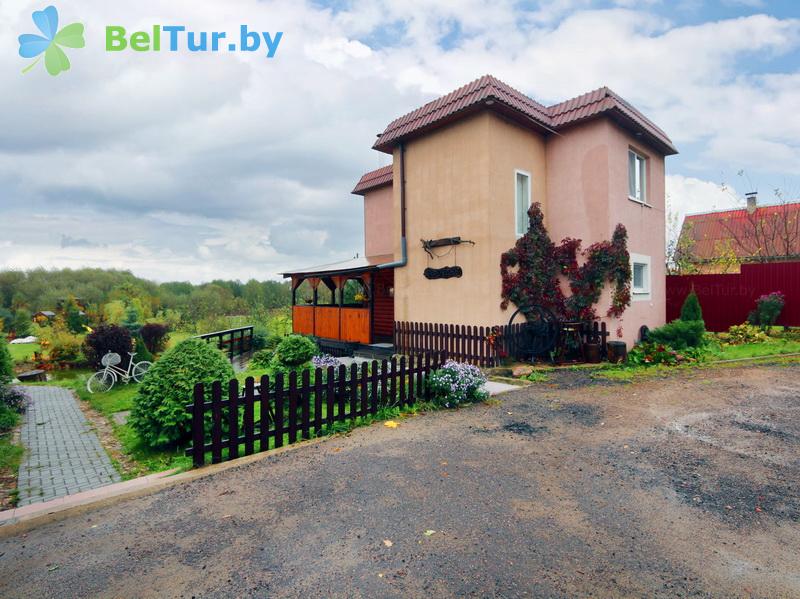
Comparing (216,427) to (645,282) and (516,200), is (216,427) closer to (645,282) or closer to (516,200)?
(516,200)

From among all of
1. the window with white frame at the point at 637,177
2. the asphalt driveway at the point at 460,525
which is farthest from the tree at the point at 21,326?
the window with white frame at the point at 637,177

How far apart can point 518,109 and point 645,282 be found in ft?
21.1

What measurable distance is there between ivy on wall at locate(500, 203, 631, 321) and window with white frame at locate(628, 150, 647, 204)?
6.29ft

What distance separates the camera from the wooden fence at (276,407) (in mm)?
4383

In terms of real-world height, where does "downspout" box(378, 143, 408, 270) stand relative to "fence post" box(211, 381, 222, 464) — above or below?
above

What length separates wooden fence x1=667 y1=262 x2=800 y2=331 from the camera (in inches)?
535

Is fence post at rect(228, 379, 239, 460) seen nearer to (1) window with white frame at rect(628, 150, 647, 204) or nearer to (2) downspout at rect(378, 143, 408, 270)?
(2) downspout at rect(378, 143, 408, 270)

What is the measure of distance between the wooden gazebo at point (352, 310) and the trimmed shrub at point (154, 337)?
19.0 feet

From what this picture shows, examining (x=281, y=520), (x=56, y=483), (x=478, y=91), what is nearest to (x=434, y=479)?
(x=281, y=520)

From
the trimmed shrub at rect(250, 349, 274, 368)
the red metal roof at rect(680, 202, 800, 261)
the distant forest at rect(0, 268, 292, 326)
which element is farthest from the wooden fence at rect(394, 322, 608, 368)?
the distant forest at rect(0, 268, 292, 326)

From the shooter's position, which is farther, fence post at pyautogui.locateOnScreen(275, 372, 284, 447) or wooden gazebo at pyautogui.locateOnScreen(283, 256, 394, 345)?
wooden gazebo at pyautogui.locateOnScreen(283, 256, 394, 345)

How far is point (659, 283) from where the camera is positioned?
13.4 m

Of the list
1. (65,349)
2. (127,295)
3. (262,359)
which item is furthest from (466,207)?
(127,295)

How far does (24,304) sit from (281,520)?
38.6m
